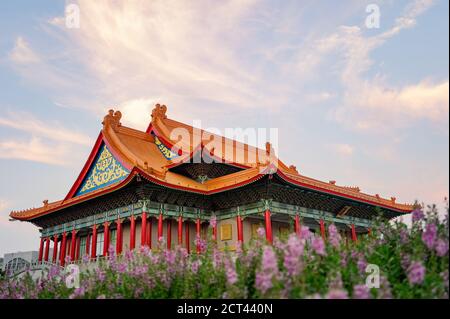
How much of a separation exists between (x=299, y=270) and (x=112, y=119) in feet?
76.0

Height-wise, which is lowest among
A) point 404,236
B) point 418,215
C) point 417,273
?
point 417,273

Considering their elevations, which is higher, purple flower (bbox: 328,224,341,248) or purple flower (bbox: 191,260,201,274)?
purple flower (bbox: 328,224,341,248)

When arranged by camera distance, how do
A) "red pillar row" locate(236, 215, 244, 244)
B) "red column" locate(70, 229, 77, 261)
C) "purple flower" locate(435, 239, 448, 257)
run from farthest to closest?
"red column" locate(70, 229, 77, 261), "red pillar row" locate(236, 215, 244, 244), "purple flower" locate(435, 239, 448, 257)

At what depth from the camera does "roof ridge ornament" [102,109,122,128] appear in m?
26.3

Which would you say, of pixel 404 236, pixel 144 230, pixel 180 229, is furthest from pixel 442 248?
pixel 180 229

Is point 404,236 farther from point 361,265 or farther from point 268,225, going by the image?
point 268,225

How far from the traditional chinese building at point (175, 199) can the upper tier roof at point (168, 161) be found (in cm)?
6

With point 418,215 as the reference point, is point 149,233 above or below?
above

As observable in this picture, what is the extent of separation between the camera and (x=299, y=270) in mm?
5266

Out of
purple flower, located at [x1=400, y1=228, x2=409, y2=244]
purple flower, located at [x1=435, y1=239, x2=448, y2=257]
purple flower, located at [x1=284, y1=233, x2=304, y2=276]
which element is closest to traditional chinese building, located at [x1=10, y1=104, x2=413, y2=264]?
purple flower, located at [x1=400, y1=228, x2=409, y2=244]

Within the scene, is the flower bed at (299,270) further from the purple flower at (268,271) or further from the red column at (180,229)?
the red column at (180,229)

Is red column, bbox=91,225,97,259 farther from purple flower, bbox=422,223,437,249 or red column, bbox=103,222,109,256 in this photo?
purple flower, bbox=422,223,437,249

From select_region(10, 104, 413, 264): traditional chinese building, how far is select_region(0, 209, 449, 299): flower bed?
9.91 metres
